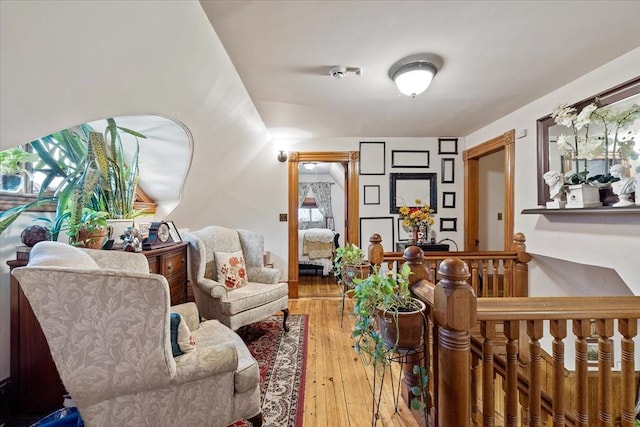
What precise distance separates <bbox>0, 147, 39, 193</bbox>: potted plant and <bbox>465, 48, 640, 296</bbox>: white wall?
3.79m

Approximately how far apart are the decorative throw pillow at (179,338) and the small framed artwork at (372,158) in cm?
304

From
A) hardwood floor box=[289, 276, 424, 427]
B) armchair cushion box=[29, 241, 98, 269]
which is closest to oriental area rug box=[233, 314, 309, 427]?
hardwood floor box=[289, 276, 424, 427]

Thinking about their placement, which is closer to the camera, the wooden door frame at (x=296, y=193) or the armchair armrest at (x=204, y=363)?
the armchair armrest at (x=204, y=363)

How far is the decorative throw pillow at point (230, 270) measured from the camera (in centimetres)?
261

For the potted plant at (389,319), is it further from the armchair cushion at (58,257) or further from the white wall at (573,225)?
the white wall at (573,225)

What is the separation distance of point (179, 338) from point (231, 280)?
1387 mm

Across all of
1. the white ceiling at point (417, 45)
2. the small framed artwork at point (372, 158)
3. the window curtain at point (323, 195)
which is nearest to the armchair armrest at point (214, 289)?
the white ceiling at point (417, 45)

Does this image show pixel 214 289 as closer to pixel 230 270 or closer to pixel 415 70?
pixel 230 270

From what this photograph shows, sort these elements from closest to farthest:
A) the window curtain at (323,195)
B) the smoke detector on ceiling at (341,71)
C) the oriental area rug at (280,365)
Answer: the oriental area rug at (280,365) < the smoke detector on ceiling at (341,71) < the window curtain at (323,195)

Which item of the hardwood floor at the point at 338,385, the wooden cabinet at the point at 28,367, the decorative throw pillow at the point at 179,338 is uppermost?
the decorative throw pillow at the point at 179,338

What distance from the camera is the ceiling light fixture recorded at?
5.99 ft

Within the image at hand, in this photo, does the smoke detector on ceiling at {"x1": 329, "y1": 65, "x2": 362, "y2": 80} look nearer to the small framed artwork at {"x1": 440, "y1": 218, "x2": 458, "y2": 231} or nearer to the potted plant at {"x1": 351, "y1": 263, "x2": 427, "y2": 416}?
the potted plant at {"x1": 351, "y1": 263, "x2": 427, "y2": 416}

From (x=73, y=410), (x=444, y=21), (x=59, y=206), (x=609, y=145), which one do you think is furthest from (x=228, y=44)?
(x=609, y=145)

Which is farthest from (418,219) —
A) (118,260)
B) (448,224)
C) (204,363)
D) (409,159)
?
(118,260)
